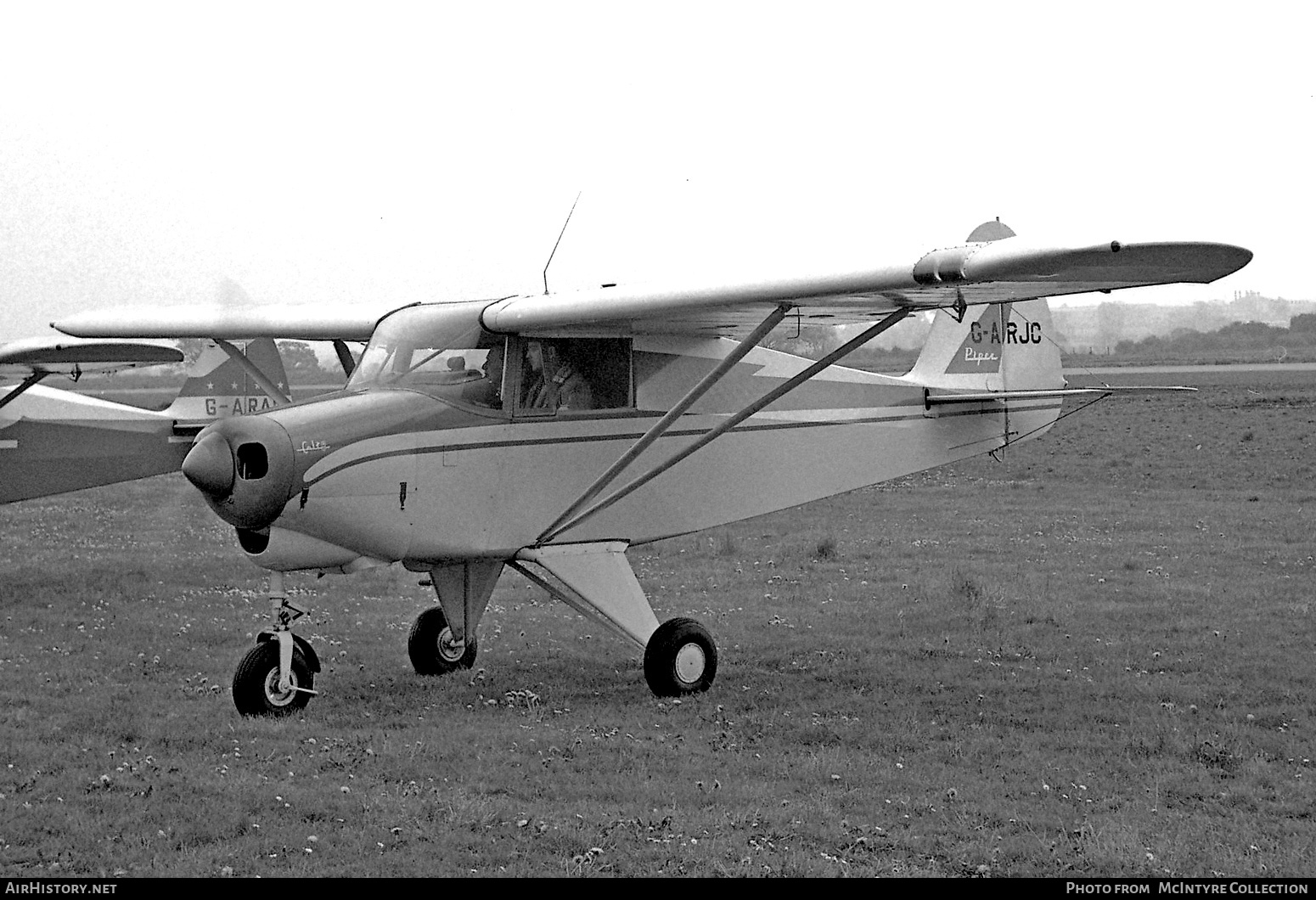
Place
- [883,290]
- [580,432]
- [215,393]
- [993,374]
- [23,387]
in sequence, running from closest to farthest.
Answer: [883,290]
[580,432]
[993,374]
[23,387]
[215,393]

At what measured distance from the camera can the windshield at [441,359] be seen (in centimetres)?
921

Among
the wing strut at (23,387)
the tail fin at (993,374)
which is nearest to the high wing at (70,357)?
the wing strut at (23,387)

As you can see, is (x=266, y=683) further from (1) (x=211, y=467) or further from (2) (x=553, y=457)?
(2) (x=553, y=457)

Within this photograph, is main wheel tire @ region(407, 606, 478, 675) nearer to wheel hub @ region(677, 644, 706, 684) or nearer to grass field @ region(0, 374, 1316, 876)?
grass field @ region(0, 374, 1316, 876)

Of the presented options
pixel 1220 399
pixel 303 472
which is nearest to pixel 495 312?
pixel 303 472

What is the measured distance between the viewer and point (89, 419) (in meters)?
17.7

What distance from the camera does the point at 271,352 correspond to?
644 inches

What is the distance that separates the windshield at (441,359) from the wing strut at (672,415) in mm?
992

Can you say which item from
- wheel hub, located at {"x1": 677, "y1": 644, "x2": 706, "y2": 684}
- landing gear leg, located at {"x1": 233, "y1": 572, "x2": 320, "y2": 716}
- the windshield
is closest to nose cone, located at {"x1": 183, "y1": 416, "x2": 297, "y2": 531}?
landing gear leg, located at {"x1": 233, "y1": 572, "x2": 320, "y2": 716}

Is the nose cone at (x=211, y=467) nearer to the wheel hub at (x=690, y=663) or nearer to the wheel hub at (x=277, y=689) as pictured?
the wheel hub at (x=277, y=689)

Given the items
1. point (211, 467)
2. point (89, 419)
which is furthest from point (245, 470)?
point (89, 419)

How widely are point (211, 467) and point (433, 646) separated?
292cm

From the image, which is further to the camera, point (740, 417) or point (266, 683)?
point (740, 417)

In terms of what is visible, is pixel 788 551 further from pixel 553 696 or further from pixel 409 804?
pixel 409 804
